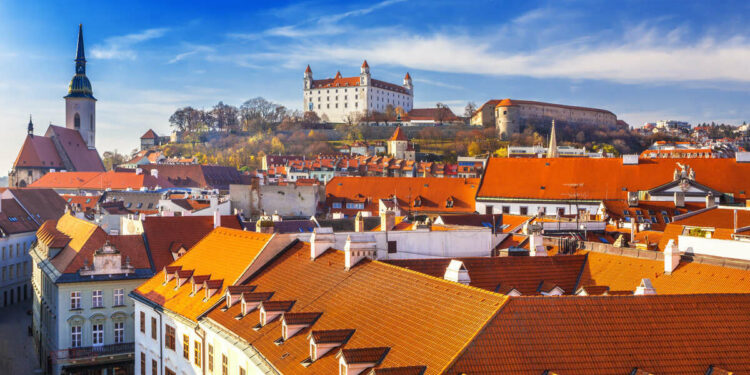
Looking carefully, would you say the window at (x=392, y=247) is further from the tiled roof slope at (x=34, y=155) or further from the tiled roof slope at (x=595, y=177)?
the tiled roof slope at (x=34, y=155)

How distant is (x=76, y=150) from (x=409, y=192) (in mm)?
73933

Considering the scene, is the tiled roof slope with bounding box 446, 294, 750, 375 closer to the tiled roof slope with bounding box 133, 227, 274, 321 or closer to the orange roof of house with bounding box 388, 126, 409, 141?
the tiled roof slope with bounding box 133, 227, 274, 321

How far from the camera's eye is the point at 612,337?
14.3 meters

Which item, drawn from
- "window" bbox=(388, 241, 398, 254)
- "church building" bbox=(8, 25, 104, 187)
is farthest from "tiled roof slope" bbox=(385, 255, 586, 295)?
"church building" bbox=(8, 25, 104, 187)

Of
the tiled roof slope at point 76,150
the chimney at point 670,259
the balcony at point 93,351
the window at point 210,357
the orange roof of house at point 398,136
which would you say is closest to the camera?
the window at point 210,357

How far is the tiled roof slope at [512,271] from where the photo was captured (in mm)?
23250

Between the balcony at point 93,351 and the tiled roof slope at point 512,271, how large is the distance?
17.5 m

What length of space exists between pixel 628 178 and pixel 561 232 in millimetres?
27864

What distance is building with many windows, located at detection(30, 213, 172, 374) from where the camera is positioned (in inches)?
1352

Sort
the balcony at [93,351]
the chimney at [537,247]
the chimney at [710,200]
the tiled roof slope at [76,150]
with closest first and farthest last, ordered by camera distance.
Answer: the chimney at [537,247]
the balcony at [93,351]
the chimney at [710,200]
the tiled roof slope at [76,150]

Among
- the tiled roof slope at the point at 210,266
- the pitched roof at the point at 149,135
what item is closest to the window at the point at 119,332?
the tiled roof slope at the point at 210,266

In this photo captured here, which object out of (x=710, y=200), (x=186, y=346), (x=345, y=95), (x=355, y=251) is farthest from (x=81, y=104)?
(x=355, y=251)

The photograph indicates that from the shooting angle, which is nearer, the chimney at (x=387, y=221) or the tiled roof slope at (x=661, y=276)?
the tiled roof slope at (x=661, y=276)

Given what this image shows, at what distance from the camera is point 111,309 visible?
3528 centimetres
